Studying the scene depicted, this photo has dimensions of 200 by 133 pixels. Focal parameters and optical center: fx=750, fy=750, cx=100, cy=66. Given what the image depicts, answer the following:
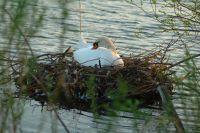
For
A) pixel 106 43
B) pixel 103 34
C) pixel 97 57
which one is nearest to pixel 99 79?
pixel 97 57

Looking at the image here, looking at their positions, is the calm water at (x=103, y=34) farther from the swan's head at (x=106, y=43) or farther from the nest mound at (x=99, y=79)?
the swan's head at (x=106, y=43)

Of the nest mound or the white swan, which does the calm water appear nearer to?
the nest mound

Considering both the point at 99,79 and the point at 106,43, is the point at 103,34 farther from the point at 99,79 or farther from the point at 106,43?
the point at 99,79

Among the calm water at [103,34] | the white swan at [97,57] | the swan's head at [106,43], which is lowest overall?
the calm water at [103,34]

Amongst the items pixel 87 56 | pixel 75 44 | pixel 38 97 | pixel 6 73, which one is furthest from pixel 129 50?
pixel 6 73

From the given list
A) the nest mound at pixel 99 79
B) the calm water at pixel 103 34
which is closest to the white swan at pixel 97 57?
the nest mound at pixel 99 79

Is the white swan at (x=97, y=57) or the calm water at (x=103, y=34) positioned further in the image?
the white swan at (x=97, y=57)

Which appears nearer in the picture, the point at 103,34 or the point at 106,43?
the point at 106,43

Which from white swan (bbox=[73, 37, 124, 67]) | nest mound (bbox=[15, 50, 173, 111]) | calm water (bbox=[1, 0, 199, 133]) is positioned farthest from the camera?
white swan (bbox=[73, 37, 124, 67])

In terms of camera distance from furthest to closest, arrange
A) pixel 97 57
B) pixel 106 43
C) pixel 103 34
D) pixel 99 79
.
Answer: pixel 103 34 < pixel 106 43 < pixel 97 57 < pixel 99 79

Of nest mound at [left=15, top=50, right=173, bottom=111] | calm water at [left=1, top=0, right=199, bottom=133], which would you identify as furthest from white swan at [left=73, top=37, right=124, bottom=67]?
calm water at [left=1, top=0, right=199, bottom=133]

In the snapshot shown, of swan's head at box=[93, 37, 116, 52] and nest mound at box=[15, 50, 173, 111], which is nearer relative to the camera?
nest mound at box=[15, 50, 173, 111]

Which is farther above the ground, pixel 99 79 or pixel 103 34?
pixel 99 79

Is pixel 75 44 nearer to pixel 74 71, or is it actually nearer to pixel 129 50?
pixel 129 50
